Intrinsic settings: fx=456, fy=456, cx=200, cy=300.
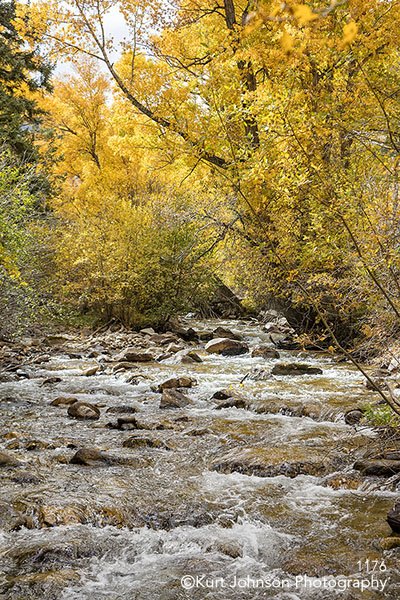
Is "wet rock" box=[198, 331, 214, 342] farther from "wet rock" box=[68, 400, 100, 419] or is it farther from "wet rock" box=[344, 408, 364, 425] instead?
"wet rock" box=[344, 408, 364, 425]

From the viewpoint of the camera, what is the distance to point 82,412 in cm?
626

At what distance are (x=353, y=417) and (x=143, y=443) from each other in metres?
2.64

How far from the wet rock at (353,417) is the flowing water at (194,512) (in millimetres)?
86

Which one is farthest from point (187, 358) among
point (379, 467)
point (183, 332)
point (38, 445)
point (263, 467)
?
point (379, 467)

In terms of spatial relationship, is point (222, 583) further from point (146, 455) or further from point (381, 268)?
point (381, 268)

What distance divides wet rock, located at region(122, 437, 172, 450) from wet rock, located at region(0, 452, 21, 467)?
117 centimetres

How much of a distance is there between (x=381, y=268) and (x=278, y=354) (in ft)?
19.3

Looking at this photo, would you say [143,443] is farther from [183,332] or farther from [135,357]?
[183,332]

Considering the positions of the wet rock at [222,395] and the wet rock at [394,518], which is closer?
the wet rock at [394,518]

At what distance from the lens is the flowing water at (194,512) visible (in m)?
2.75

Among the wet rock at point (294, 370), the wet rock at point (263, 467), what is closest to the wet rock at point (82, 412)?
the wet rock at point (263, 467)

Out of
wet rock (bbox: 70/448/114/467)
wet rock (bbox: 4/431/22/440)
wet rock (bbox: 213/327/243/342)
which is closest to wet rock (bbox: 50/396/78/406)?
wet rock (bbox: 4/431/22/440)

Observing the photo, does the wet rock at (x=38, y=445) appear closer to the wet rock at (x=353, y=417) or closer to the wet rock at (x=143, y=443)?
the wet rock at (x=143, y=443)

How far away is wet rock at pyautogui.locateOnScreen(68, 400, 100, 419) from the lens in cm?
624
